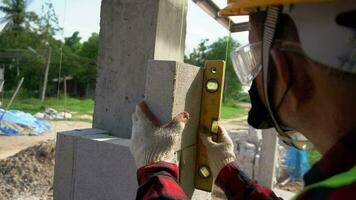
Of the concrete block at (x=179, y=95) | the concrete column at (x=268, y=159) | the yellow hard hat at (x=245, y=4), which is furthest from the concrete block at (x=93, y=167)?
the concrete column at (x=268, y=159)

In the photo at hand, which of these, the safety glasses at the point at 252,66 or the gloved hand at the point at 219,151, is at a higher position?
the safety glasses at the point at 252,66

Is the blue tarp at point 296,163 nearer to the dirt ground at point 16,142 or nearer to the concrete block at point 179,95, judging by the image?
the concrete block at point 179,95

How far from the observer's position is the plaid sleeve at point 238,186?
1.97 metres

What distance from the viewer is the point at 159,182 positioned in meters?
1.72

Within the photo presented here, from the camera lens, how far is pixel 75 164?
2.89 meters

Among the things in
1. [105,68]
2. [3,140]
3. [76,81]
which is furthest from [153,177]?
[76,81]

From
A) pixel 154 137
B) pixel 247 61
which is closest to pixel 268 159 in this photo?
pixel 154 137

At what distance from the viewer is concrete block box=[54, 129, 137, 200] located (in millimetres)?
2689

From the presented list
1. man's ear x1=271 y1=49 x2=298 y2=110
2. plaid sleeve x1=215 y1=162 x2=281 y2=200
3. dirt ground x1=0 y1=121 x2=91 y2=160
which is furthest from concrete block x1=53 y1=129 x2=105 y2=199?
dirt ground x1=0 y1=121 x2=91 y2=160

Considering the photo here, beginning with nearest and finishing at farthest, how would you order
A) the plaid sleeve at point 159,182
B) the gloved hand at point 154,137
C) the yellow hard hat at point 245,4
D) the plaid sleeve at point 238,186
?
the yellow hard hat at point 245,4, the plaid sleeve at point 159,182, the gloved hand at point 154,137, the plaid sleeve at point 238,186

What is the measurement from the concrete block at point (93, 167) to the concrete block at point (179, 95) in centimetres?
67

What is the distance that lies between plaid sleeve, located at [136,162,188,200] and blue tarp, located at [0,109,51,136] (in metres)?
14.3

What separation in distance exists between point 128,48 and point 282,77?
184cm

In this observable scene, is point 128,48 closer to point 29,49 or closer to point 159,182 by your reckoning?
point 159,182
